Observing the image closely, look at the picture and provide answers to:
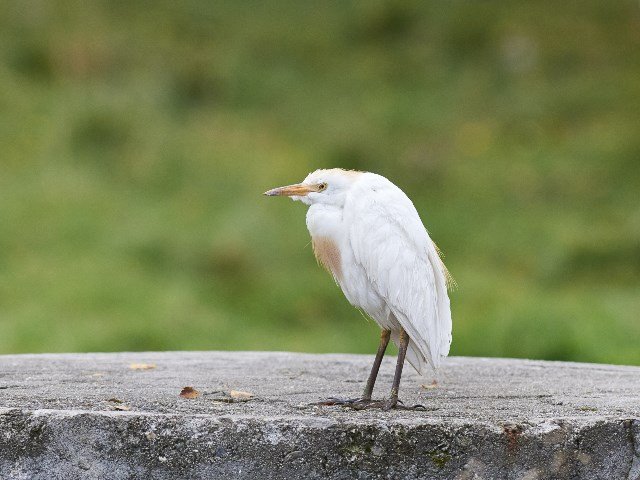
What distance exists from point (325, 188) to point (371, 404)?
2.65ft

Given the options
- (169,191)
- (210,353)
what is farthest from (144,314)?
(210,353)

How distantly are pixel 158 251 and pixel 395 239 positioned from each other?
6.45 meters

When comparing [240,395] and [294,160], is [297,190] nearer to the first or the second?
[240,395]

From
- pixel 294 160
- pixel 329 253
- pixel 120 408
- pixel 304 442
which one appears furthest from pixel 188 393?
pixel 294 160

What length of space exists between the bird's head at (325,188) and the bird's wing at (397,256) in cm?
5

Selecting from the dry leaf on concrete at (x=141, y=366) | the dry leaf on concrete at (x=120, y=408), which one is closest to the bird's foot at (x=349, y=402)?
the dry leaf on concrete at (x=120, y=408)

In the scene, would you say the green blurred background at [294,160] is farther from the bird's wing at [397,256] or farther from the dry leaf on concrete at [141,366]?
the bird's wing at [397,256]

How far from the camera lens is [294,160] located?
11703 mm

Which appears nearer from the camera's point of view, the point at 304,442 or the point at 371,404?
Answer: the point at 304,442

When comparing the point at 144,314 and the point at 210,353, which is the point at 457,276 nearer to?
the point at 144,314

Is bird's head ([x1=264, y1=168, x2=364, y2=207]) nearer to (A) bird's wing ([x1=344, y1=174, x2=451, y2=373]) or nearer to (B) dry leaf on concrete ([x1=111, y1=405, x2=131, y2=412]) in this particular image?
(A) bird's wing ([x1=344, y1=174, x2=451, y2=373])

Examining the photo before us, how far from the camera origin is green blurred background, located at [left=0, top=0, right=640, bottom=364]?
30.1 feet

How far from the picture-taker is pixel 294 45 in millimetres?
13883

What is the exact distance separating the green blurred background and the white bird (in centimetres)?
367
